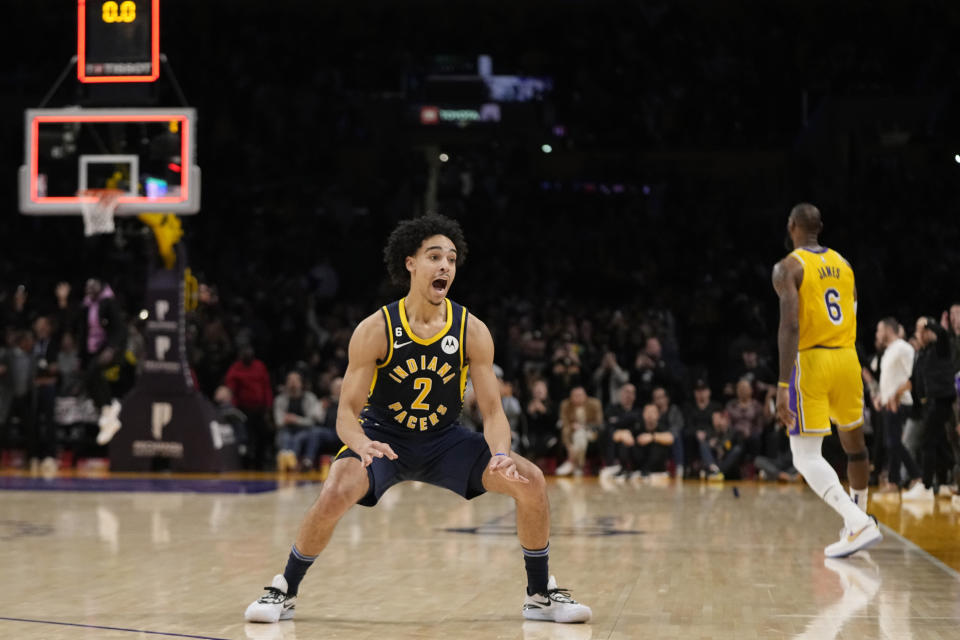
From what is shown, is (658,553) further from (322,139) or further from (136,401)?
(322,139)

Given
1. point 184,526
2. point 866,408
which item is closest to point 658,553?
point 184,526

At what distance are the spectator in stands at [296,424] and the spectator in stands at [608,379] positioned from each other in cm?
365

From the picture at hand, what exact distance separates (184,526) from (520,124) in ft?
58.0

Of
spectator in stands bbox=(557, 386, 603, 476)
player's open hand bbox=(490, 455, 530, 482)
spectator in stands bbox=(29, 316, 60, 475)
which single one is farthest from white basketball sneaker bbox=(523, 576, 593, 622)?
spectator in stands bbox=(29, 316, 60, 475)

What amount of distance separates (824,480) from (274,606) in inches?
145

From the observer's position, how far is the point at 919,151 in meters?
22.6

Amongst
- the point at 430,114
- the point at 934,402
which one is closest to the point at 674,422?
the point at 934,402

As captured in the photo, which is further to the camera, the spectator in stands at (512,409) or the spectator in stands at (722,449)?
the spectator in stands at (512,409)

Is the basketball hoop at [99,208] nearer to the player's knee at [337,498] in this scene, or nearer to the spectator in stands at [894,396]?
the spectator in stands at [894,396]

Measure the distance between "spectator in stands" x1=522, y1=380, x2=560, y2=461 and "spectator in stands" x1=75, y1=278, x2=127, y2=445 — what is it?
17.4 feet

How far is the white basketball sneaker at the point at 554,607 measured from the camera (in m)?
5.52

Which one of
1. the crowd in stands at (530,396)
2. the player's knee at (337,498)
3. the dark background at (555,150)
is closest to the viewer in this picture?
the player's knee at (337,498)

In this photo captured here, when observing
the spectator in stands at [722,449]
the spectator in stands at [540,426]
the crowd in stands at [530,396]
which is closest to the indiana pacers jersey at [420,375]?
the crowd in stands at [530,396]

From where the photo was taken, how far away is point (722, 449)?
15.8 metres
